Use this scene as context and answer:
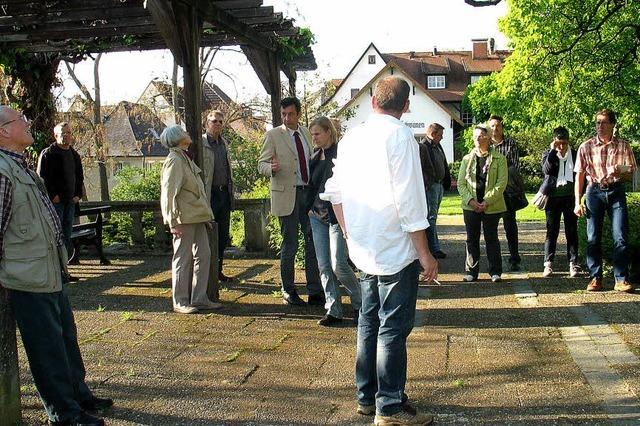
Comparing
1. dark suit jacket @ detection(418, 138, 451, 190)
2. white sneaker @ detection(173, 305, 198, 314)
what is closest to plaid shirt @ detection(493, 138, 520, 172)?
dark suit jacket @ detection(418, 138, 451, 190)

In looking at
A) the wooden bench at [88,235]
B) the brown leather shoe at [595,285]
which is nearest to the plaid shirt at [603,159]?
the brown leather shoe at [595,285]

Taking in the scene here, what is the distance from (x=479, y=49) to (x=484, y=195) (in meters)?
57.5

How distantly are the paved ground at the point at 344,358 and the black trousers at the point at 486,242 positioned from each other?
0.98ft

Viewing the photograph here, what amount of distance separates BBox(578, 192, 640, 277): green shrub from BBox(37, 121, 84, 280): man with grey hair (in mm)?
6622

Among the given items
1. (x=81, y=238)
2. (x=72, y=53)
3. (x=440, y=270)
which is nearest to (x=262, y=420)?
(x=440, y=270)

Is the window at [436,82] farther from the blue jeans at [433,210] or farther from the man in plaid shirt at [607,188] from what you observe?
the man in plaid shirt at [607,188]

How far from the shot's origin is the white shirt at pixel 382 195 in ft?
12.7

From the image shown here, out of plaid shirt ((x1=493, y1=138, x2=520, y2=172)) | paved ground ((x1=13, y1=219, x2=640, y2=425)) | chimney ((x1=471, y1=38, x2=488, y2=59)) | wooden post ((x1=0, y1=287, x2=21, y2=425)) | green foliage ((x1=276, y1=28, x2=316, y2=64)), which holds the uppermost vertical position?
chimney ((x1=471, y1=38, x2=488, y2=59))

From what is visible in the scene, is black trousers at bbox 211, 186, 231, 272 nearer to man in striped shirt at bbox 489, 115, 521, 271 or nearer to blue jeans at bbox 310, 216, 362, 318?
blue jeans at bbox 310, 216, 362, 318

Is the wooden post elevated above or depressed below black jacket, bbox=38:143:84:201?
below

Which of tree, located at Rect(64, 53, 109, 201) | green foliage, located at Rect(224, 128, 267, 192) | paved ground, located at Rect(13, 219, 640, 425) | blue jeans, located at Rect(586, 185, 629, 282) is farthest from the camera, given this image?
tree, located at Rect(64, 53, 109, 201)

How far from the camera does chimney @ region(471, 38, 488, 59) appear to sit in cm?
6244

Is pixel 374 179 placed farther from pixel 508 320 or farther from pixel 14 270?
pixel 508 320

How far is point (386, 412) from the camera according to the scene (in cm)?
400
